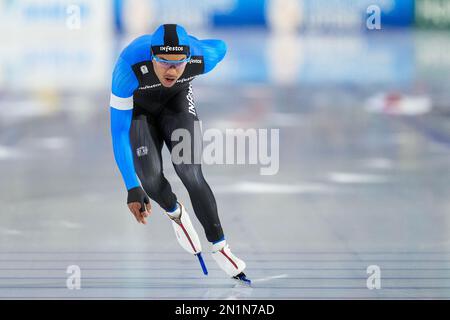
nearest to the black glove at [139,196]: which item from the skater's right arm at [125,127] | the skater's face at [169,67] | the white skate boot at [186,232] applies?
the skater's right arm at [125,127]

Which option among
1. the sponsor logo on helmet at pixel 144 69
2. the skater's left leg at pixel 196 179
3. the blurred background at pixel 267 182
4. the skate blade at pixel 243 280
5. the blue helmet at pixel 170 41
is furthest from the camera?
the blurred background at pixel 267 182

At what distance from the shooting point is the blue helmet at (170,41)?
4.16 meters

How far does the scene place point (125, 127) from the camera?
4.46m

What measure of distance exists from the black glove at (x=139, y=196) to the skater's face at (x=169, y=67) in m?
0.47

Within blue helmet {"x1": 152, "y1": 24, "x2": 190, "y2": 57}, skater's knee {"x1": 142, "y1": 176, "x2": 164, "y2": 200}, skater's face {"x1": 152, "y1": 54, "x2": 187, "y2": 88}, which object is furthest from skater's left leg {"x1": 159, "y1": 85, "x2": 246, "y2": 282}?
blue helmet {"x1": 152, "y1": 24, "x2": 190, "y2": 57}

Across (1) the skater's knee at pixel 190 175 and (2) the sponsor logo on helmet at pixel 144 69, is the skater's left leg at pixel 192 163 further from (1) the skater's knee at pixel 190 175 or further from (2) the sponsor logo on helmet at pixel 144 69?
(2) the sponsor logo on helmet at pixel 144 69

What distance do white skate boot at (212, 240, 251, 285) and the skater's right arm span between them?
393mm

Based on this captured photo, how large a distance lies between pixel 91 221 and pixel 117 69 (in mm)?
1897

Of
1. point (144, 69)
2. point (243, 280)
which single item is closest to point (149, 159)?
point (144, 69)

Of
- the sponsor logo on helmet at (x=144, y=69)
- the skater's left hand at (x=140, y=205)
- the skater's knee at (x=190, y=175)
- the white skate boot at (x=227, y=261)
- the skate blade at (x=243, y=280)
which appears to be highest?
the sponsor logo on helmet at (x=144, y=69)

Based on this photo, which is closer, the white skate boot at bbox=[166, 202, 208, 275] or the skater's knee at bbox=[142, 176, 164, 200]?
the skater's knee at bbox=[142, 176, 164, 200]

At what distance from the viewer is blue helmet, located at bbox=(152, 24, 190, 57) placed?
416 centimetres

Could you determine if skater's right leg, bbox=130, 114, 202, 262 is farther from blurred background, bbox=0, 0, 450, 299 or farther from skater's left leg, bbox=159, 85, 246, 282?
blurred background, bbox=0, 0, 450, 299
